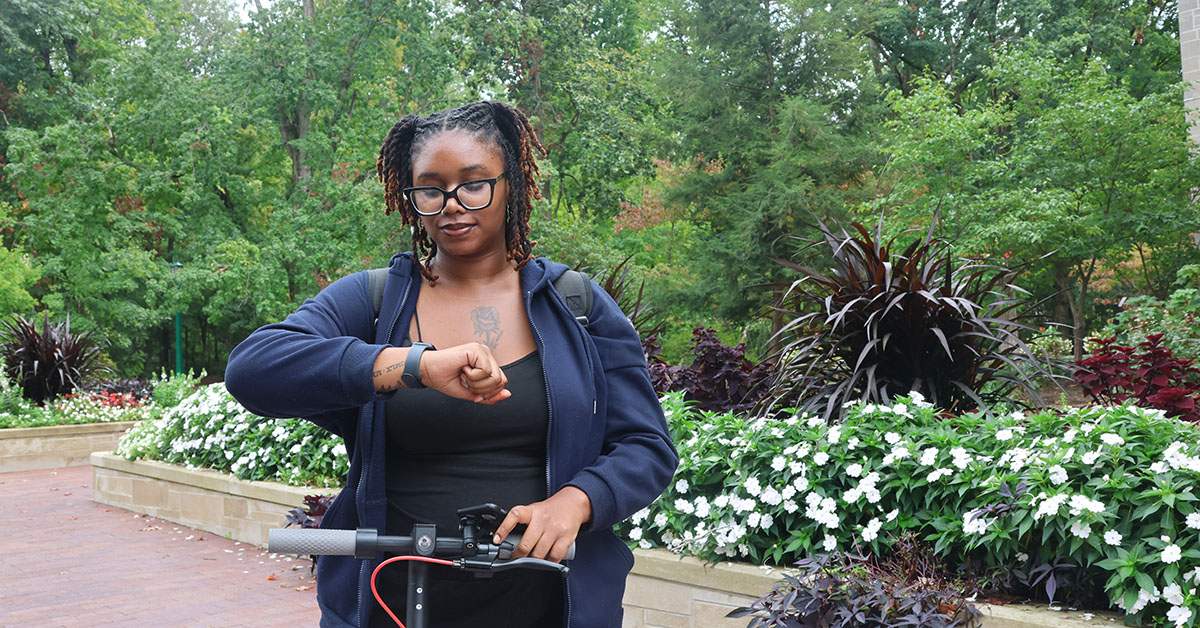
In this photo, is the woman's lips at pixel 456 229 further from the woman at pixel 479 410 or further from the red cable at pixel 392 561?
the red cable at pixel 392 561

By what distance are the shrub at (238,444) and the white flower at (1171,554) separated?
547cm

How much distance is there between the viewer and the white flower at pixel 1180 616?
3.12 metres

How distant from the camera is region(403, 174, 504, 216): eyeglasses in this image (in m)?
1.89

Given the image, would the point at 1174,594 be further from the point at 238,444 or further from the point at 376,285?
the point at 238,444

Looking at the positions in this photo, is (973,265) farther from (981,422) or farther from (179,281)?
(179,281)

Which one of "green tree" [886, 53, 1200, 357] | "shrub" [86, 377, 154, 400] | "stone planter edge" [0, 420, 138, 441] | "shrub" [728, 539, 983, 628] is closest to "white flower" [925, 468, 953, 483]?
"shrub" [728, 539, 983, 628]

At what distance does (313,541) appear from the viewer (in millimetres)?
1637

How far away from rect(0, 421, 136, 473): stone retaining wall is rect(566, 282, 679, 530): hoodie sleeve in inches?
560

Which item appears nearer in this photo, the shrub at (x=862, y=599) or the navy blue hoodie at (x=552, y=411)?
the navy blue hoodie at (x=552, y=411)

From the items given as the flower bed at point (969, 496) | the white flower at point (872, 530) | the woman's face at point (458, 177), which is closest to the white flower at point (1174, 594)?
the flower bed at point (969, 496)

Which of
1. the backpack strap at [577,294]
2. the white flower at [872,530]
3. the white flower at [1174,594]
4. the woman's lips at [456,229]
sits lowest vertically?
the white flower at [1174,594]

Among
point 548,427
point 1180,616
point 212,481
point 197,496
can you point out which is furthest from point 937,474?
point 197,496

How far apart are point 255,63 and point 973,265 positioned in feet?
78.3

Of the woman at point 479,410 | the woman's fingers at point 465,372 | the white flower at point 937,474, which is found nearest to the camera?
the woman's fingers at point 465,372
